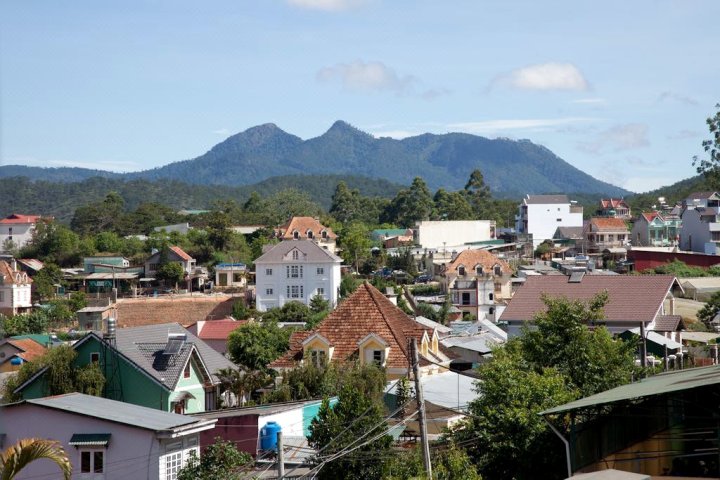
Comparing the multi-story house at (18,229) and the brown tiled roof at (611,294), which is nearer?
the brown tiled roof at (611,294)

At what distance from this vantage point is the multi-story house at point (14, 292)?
6781 cm

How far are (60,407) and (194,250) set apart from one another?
6798 centimetres

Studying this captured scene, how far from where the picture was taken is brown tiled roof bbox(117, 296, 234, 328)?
6812 centimetres

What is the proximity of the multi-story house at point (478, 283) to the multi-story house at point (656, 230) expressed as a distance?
83.6ft

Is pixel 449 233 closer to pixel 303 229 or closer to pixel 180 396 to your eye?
pixel 303 229

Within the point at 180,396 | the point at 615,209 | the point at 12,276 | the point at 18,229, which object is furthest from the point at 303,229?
the point at 180,396

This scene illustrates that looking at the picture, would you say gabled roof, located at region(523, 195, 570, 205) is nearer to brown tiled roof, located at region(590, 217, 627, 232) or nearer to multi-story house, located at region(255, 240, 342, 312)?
brown tiled roof, located at region(590, 217, 627, 232)

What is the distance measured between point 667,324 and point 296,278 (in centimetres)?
3949

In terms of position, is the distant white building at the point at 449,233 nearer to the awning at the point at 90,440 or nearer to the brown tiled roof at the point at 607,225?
the brown tiled roof at the point at 607,225

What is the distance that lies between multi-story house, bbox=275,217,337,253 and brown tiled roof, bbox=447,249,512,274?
608 inches

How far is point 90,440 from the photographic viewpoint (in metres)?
16.2

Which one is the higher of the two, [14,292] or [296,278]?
[296,278]

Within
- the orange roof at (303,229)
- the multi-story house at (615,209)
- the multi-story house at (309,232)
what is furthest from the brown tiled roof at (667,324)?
the multi-story house at (615,209)

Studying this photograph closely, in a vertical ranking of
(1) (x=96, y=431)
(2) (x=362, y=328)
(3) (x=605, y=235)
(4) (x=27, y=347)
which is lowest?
(4) (x=27, y=347)
